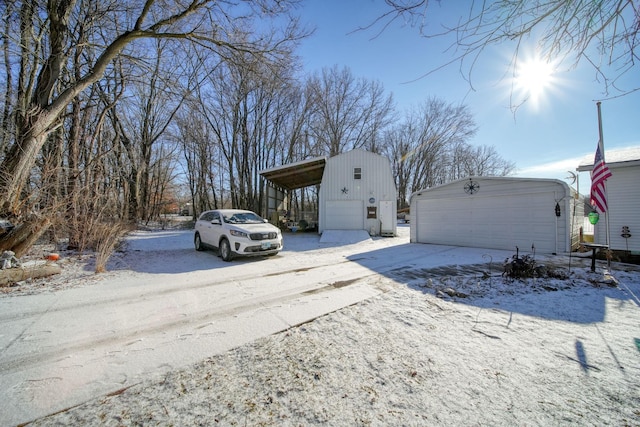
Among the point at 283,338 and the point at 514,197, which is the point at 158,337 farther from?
the point at 514,197

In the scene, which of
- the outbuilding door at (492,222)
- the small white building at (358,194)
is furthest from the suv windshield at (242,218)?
the outbuilding door at (492,222)

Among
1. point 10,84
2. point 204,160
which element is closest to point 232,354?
point 10,84

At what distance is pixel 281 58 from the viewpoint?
7.65 meters

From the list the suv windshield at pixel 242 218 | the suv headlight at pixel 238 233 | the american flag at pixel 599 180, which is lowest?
the suv headlight at pixel 238 233

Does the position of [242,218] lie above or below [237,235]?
above

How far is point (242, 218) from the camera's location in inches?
341

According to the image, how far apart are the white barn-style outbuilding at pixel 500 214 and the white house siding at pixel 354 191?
3.35 meters

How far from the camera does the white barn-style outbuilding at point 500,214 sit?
909cm

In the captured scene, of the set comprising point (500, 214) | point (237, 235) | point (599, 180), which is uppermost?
point (599, 180)

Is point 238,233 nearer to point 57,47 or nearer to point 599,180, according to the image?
point 57,47

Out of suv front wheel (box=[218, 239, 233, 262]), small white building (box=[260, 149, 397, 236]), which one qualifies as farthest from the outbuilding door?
suv front wheel (box=[218, 239, 233, 262])

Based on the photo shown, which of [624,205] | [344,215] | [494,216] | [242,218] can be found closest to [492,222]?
[494,216]

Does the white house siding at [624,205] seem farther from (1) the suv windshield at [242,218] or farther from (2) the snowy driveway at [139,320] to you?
(1) the suv windshield at [242,218]

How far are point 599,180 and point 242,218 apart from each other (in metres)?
11.1
